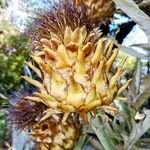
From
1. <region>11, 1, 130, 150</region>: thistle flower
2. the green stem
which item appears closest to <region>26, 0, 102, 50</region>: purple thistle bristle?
<region>11, 1, 130, 150</region>: thistle flower

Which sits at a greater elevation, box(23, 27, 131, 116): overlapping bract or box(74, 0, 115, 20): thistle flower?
box(74, 0, 115, 20): thistle flower

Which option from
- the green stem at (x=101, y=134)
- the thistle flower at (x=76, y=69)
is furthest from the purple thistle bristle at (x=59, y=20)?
the green stem at (x=101, y=134)

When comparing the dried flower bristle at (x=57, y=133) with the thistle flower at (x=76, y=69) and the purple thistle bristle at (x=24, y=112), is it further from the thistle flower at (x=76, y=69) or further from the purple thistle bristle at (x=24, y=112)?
the thistle flower at (x=76, y=69)

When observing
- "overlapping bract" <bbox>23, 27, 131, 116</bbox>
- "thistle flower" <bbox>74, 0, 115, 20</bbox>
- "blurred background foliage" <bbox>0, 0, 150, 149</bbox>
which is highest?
"thistle flower" <bbox>74, 0, 115, 20</bbox>

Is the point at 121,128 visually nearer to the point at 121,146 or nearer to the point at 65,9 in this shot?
the point at 121,146

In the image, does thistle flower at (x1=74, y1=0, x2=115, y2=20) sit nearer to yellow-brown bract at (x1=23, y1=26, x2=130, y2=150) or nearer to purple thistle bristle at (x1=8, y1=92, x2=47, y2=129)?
yellow-brown bract at (x1=23, y1=26, x2=130, y2=150)

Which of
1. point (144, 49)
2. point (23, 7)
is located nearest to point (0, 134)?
point (23, 7)
